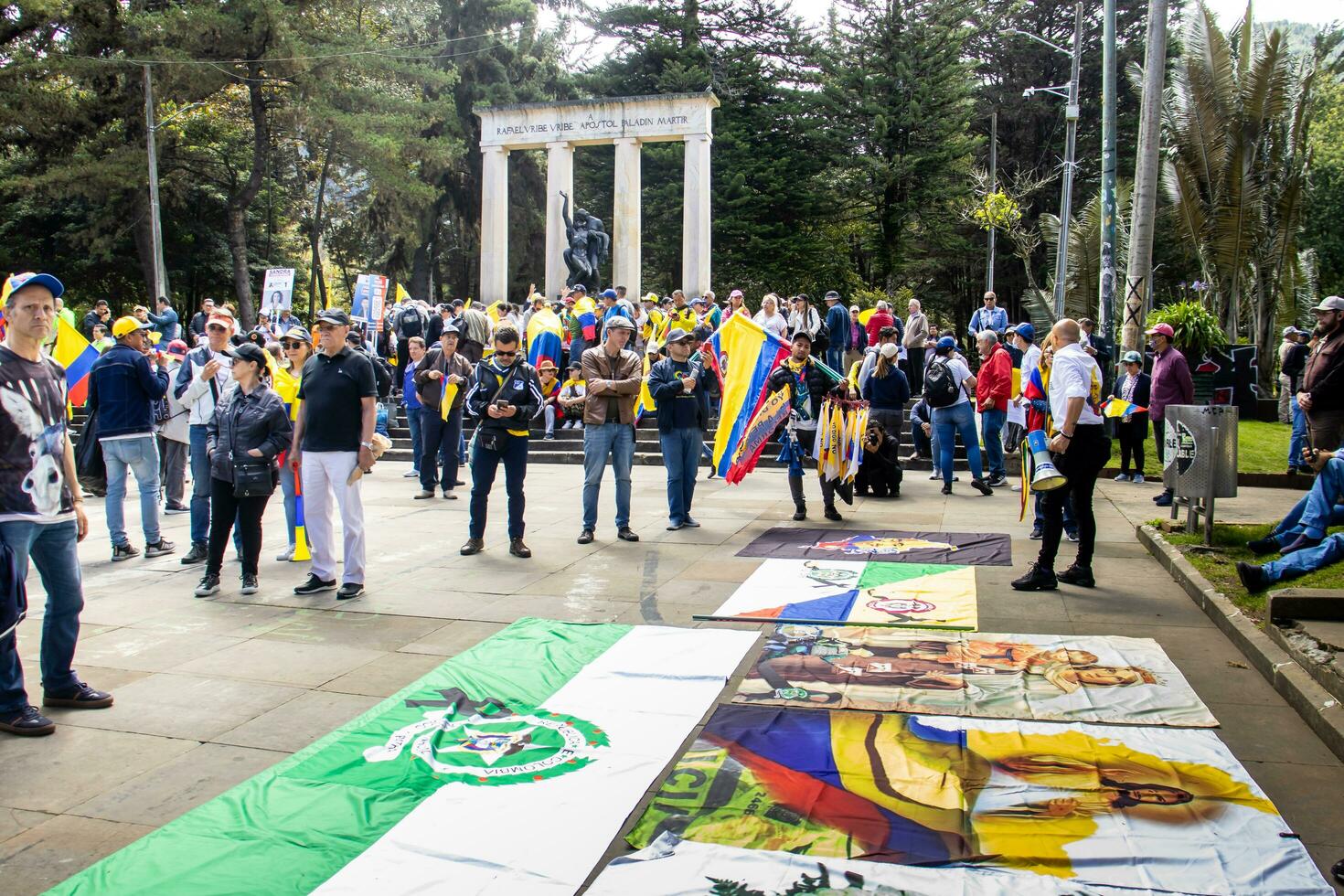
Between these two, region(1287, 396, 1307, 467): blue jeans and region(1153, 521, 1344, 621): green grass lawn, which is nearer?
region(1153, 521, 1344, 621): green grass lawn

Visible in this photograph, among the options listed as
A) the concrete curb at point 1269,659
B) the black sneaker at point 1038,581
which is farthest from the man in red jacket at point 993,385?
the black sneaker at point 1038,581

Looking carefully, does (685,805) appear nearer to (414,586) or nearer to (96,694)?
(96,694)

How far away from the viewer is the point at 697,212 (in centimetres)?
2866

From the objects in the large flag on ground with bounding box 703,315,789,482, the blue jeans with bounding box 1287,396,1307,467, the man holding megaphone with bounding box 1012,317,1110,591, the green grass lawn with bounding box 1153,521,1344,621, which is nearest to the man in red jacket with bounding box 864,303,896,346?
the blue jeans with bounding box 1287,396,1307,467

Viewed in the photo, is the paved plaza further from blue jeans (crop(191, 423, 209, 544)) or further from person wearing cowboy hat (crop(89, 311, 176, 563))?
person wearing cowboy hat (crop(89, 311, 176, 563))

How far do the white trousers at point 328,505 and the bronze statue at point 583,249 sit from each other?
20323 mm

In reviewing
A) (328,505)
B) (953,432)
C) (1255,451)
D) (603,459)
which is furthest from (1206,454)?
(1255,451)

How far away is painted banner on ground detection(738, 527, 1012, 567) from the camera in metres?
8.80

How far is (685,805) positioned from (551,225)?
87.7 feet

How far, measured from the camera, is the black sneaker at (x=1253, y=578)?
23.0 ft

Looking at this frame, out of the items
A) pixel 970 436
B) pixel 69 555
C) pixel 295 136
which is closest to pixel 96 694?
pixel 69 555

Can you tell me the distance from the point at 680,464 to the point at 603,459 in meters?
0.95

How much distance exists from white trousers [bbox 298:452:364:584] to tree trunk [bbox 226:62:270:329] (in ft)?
86.7

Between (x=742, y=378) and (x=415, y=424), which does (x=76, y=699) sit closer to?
(x=742, y=378)
